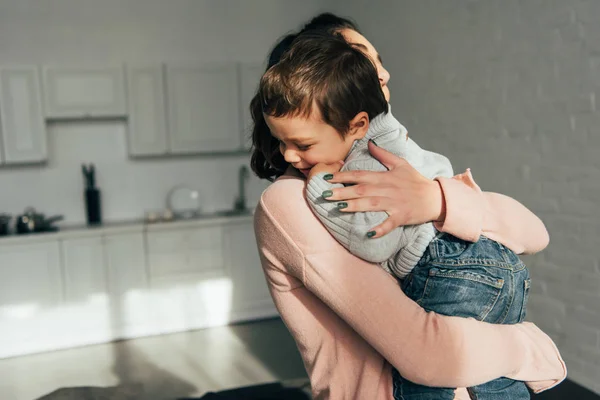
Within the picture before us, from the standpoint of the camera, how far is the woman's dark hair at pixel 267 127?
50.2 inches

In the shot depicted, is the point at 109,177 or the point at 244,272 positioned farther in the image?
the point at 109,177

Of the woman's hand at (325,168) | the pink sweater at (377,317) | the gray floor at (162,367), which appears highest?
the woman's hand at (325,168)

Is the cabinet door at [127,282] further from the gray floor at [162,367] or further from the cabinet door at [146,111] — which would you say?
the cabinet door at [146,111]

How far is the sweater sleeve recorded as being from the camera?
41.7 inches

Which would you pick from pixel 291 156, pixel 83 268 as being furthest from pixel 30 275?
pixel 291 156

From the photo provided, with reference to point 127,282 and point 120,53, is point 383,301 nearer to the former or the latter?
point 127,282

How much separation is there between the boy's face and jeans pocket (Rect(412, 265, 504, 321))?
1.05 ft

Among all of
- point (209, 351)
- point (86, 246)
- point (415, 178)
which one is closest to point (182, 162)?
point (86, 246)

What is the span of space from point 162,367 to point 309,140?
3.32m

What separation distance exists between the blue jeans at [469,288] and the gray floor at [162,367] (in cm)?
254

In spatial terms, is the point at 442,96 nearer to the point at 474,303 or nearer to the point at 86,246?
the point at 86,246

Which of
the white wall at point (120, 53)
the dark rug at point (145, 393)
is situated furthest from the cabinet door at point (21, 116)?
the dark rug at point (145, 393)

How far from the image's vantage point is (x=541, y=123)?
324 cm

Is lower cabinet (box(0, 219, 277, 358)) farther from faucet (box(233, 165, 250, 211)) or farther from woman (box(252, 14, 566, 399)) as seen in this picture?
woman (box(252, 14, 566, 399))
